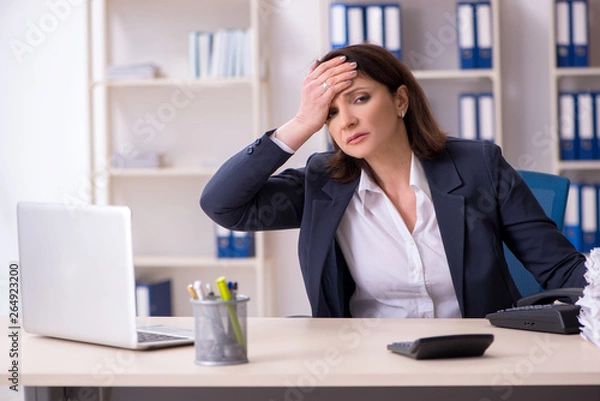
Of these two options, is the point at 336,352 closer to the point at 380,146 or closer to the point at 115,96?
the point at 380,146

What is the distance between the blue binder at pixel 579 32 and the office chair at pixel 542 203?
5.93 feet

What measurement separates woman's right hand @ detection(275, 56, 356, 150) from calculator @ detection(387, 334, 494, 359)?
2.34 ft

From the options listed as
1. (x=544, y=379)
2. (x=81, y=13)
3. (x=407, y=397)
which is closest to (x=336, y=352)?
(x=407, y=397)

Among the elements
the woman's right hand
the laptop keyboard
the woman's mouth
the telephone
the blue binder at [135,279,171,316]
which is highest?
the woman's right hand

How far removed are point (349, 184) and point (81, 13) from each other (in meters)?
2.63

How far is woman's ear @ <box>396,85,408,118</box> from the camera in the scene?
2.02 metres

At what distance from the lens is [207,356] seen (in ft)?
4.19

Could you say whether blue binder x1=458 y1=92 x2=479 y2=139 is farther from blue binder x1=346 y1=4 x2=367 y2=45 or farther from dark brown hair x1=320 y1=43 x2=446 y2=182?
dark brown hair x1=320 y1=43 x2=446 y2=182

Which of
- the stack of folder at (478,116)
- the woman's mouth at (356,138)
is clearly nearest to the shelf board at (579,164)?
the stack of folder at (478,116)

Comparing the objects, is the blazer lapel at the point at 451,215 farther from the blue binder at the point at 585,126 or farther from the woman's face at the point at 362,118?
the blue binder at the point at 585,126

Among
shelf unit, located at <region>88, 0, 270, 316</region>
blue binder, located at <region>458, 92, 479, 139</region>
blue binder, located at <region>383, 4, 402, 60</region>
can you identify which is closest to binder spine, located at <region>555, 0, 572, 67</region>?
blue binder, located at <region>458, 92, 479, 139</region>

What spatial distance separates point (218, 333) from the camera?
1276 mm

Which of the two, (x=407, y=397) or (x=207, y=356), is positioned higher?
(x=207, y=356)

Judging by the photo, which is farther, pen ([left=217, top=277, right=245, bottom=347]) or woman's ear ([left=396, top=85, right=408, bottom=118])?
woman's ear ([left=396, top=85, right=408, bottom=118])
